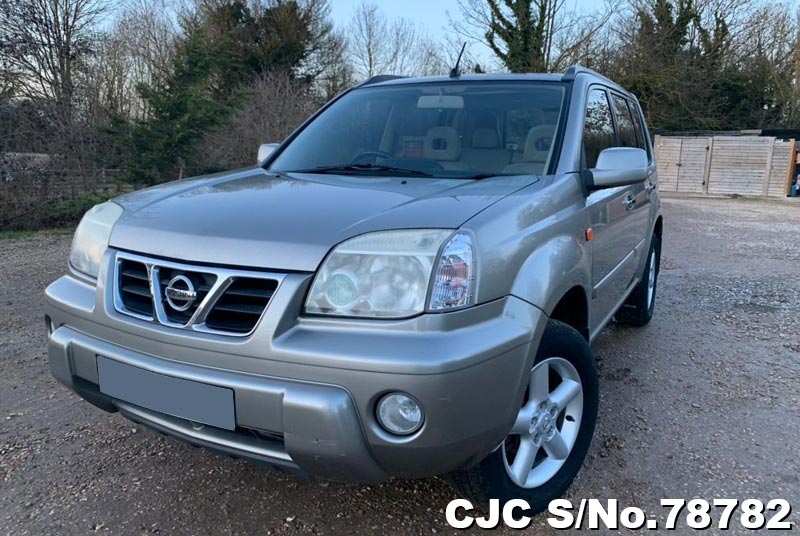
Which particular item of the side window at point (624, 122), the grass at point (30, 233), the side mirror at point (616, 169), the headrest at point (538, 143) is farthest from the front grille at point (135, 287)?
the grass at point (30, 233)

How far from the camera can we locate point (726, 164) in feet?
62.2

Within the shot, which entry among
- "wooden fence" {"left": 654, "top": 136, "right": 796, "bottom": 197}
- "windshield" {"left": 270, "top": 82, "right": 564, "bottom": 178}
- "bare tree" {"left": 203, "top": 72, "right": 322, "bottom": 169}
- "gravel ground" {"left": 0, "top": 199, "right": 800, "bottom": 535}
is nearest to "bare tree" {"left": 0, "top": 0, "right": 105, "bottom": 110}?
"bare tree" {"left": 203, "top": 72, "right": 322, "bottom": 169}

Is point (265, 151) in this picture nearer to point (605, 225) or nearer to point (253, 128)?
point (605, 225)

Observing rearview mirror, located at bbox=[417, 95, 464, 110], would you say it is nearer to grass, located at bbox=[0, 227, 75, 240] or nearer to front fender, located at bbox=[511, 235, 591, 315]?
front fender, located at bbox=[511, 235, 591, 315]

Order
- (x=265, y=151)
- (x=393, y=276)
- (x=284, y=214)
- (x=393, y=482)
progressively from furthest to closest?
(x=265, y=151) → (x=393, y=482) → (x=284, y=214) → (x=393, y=276)

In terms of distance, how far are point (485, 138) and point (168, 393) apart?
177 centimetres

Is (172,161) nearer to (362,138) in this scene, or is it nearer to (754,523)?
(362,138)

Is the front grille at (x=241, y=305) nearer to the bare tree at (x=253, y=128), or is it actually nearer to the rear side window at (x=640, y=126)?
the rear side window at (x=640, y=126)

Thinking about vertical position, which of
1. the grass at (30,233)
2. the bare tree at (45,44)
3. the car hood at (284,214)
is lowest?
the grass at (30,233)

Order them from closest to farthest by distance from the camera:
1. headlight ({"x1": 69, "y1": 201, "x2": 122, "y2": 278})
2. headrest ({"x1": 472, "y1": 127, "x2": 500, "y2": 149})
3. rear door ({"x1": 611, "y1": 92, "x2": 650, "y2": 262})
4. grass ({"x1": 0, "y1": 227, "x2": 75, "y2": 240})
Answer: headlight ({"x1": 69, "y1": 201, "x2": 122, "y2": 278}), headrest ({"x1": 472, "y1": 127, "x2": 500, "y2": 149}), rear door ({"x1": 611, "y1": 92, "x2": 650, "y2": 262}), grass ({"x1": 0, "y1": 227, "x2": 75, "y2": 240})

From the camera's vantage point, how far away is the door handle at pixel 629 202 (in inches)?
130

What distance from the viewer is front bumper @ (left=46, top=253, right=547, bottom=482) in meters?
1.59

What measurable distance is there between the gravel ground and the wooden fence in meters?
16.3

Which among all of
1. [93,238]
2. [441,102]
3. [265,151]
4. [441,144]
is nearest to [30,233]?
[265,151]
